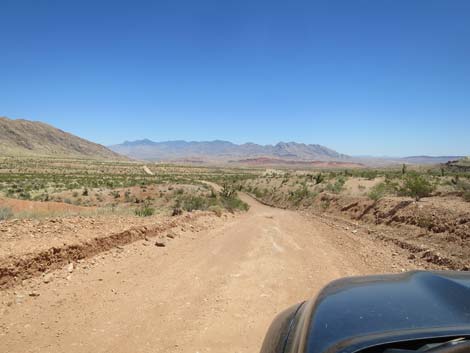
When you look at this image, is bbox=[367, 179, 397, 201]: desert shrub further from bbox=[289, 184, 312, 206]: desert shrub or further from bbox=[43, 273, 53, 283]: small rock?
bbox=[43, 273, 53, 283]: small rock

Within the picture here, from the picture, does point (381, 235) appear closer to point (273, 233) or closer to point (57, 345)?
point (273, 233)

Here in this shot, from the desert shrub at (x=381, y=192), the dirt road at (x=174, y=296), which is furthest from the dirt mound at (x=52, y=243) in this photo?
the desert shrub at (x=381, y=192)

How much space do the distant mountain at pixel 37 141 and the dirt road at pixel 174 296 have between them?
134814mm

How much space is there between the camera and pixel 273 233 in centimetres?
1234

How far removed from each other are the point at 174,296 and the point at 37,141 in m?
177

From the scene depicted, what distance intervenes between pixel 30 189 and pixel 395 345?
38.6m

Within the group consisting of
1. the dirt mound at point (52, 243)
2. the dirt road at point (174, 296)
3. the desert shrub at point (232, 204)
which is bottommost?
the desert shrub at point (232, 204)

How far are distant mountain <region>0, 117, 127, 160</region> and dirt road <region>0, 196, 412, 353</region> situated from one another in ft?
442

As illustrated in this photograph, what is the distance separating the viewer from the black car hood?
5.97ft

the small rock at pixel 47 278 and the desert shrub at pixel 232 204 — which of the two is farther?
the desert shrub at pixel 232 204

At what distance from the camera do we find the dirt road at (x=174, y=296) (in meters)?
4.62

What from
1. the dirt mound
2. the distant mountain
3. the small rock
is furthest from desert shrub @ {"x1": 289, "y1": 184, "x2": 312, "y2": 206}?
the distant mountain

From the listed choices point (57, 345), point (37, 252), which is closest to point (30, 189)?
point (37, 252)

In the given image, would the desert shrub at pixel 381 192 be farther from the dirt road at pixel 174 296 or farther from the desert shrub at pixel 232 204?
the desert shrub at pixel 232 204
